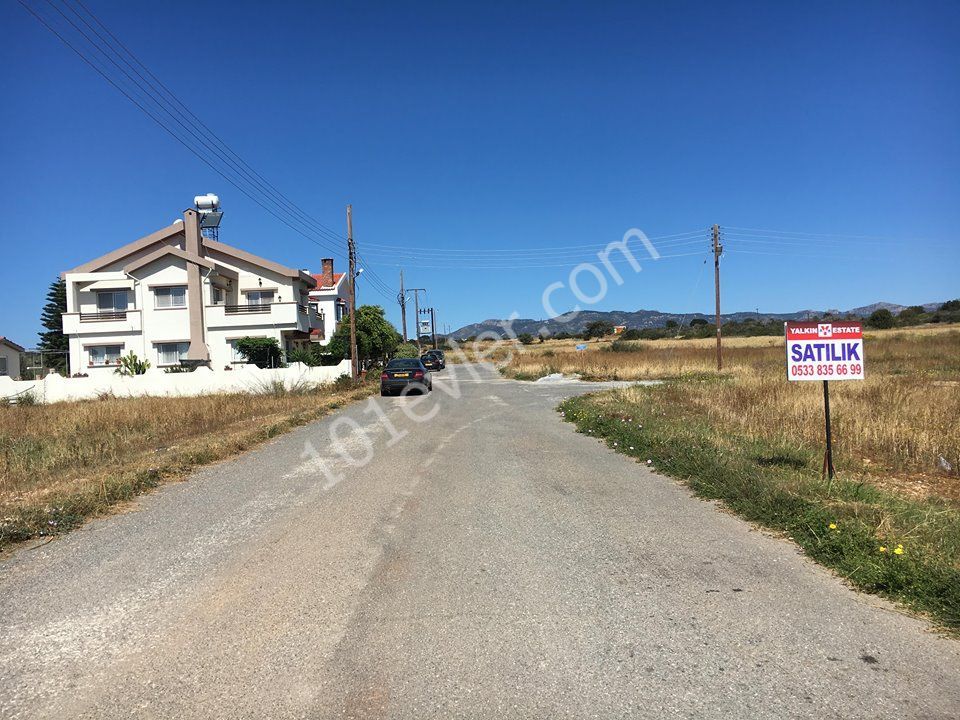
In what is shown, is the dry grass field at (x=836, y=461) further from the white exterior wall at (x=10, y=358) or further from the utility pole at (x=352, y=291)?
the white exterior wall at (x=10, y=358)

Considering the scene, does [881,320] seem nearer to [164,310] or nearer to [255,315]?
[255,315]

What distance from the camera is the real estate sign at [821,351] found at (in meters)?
8.14

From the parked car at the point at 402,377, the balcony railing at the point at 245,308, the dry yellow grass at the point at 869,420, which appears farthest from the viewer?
the balcony railing at the point at 245,308

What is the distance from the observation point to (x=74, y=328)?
37.1 metres

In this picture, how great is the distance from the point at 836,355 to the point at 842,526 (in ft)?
10.0

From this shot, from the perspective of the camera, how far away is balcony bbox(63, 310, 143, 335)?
37.1m

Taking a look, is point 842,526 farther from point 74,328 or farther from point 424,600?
point 74,328

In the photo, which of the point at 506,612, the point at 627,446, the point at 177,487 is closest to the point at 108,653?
the point at 506,612

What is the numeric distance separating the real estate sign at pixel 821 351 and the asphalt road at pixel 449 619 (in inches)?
93.2

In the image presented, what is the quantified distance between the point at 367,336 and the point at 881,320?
70916 mm

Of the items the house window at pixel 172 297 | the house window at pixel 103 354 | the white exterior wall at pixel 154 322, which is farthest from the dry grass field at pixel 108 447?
the house window at pixel 103 354

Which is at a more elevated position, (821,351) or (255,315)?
(255,315)

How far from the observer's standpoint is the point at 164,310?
37.5 m

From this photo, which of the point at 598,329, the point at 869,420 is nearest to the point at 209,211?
the point at 869,420
